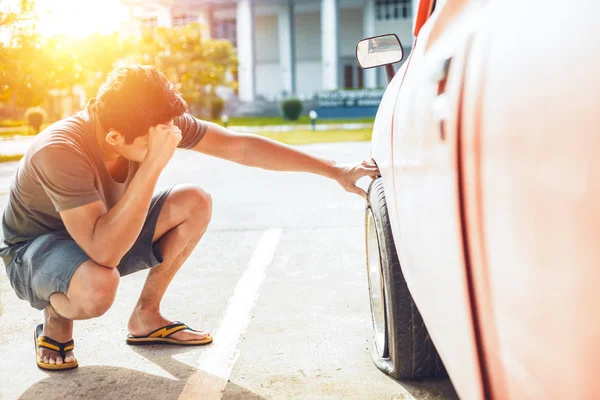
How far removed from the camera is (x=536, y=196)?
1.12m

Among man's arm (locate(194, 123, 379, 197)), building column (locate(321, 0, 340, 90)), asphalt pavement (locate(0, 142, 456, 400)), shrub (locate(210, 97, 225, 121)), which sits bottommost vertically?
shrub (locate(210, 97, 225, 121))

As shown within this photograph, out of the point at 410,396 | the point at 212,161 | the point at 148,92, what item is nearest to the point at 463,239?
the point at 410,396

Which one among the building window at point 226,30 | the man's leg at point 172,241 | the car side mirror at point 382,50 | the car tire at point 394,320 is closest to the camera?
the car tire at point 394,320

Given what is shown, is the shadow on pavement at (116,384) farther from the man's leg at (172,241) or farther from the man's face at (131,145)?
the man's face at (131,145)

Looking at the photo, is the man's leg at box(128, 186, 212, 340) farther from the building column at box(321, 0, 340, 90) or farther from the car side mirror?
the building column at box(321, 0, 340, 90)

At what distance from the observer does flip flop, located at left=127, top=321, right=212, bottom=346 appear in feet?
10.7

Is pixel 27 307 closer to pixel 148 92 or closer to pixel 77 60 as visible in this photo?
pixel 148 92

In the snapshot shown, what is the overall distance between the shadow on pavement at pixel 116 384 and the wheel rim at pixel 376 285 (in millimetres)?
553

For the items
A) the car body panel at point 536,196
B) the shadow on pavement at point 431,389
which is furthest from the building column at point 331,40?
the car body panel at point 536,196

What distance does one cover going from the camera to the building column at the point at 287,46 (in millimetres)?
50344

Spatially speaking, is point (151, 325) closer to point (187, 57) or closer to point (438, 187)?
point (438, 187)

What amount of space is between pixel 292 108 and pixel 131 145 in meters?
33.9

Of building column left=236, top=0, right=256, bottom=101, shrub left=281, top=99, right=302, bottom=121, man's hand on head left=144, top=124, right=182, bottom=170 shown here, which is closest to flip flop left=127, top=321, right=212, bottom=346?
man's hand on head left=144, top=124, right=182, bottom=170

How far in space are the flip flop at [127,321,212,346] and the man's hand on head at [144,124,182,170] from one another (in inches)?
37.1
